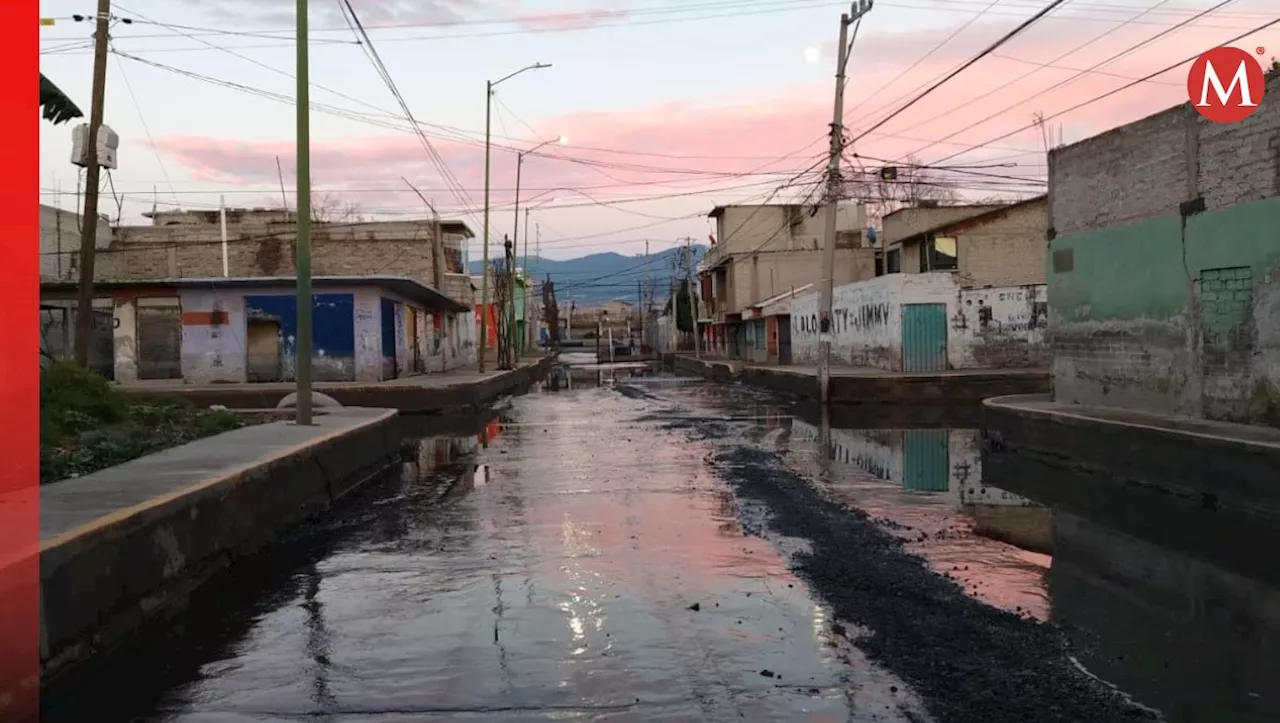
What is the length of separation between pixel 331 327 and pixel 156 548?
26.6 metres

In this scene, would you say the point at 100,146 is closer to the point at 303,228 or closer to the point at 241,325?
the point at 303,228

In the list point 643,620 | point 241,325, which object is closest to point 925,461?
point 643,620

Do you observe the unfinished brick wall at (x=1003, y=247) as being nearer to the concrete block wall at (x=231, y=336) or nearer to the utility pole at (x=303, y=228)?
the concrete block wall at (x=231, y=336)

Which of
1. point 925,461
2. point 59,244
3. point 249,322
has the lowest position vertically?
point 925,461

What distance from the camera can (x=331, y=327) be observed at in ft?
109

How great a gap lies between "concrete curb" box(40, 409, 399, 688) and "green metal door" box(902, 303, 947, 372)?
23.6 metres

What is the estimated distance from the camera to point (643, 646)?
6305 millimetres

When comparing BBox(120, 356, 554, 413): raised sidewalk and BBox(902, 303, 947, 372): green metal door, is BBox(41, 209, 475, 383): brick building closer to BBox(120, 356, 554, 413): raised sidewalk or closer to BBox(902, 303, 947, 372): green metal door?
BBox(120, 356, 554, 413): raised sidewalk

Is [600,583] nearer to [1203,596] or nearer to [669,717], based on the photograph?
[669,717]

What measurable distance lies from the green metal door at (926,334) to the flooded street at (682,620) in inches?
786

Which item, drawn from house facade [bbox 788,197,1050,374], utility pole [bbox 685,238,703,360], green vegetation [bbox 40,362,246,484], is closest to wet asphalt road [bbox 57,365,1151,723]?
green vegetation [bbox 40,362,246,484]

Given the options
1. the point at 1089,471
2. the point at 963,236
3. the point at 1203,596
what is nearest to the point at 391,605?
the point at 1203,596

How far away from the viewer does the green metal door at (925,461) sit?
13.6 metres

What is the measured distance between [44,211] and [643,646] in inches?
1730
